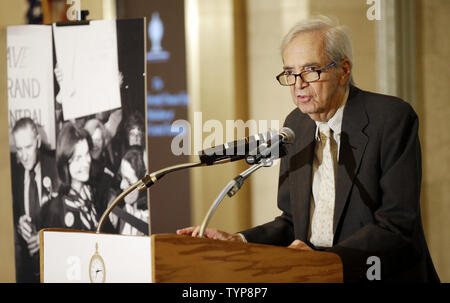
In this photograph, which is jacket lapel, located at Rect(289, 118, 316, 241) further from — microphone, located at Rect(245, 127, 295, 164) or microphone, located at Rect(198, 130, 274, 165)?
microphone, located at Rect(198, 130, 274, 165)

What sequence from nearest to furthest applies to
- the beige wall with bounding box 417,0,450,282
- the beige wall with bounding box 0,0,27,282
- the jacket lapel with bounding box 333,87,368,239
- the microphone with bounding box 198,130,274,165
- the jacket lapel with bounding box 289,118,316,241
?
1. the microphone with bounding box 198,130,274,165
2. the jacket lapel with bounding box 333,87,368,239
3. the jacket lapel with bounding box 289,118,316,241
4. the beige wall with bounding box 417,0,450,282
5. the beige wall with bounding box 0,0,27,282

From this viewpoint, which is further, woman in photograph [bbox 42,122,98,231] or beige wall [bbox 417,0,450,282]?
beige wall [bbox 417,0,450,282]

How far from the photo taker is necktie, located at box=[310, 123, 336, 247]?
245 centimetres

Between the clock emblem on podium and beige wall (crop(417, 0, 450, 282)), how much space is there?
8.16 feet

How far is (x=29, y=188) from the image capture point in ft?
11.5

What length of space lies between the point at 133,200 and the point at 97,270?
1460 millimetres

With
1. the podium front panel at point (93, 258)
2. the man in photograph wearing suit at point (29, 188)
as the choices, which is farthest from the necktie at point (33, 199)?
the podium front panel at point (93, 258)

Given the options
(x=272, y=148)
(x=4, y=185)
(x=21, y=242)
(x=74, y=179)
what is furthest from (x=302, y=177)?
(x=4, y=185)

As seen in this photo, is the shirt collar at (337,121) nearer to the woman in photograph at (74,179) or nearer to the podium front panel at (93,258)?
the podium front panel at (93,258)

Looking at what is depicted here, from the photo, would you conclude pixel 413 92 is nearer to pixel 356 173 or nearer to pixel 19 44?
pixel 356 173

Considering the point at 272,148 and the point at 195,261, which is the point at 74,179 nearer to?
the point at 272,148

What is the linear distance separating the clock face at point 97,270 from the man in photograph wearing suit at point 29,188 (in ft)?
5.52

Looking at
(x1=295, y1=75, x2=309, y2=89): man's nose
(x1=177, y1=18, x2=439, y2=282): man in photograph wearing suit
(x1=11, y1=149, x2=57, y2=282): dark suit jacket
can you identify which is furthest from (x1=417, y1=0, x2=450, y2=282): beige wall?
(x1=11, y1=149, x2=57, y2=282): dark suit jacket
